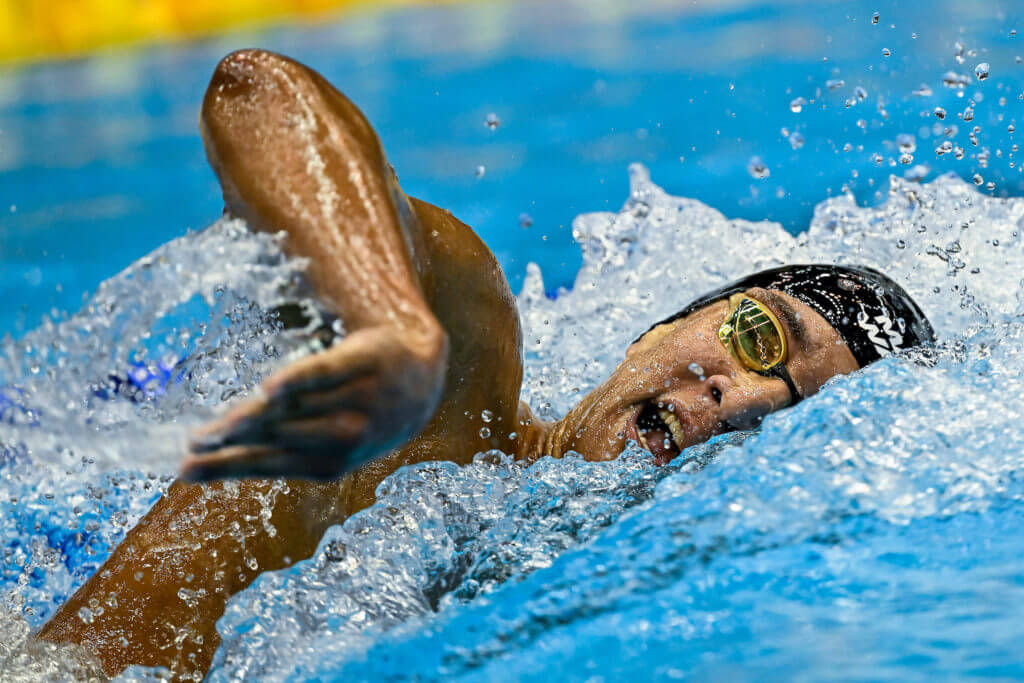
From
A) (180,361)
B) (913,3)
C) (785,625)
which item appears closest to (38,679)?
(180,361)

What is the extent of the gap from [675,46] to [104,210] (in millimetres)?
2289

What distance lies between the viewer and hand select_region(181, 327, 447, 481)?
2.28 feet

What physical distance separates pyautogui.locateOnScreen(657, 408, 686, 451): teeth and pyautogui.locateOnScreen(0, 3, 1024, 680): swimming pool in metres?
0.05

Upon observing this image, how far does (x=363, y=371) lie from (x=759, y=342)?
940 mm

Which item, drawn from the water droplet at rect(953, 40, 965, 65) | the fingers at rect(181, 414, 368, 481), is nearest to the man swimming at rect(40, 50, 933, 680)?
the fingers at rect(181, 414, 368, 481)

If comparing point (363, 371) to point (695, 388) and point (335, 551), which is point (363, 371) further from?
point (695, 388)

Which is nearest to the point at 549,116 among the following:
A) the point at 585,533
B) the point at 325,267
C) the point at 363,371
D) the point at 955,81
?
the point at 955,81

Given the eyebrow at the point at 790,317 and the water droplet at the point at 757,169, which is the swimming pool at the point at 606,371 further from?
the eyebrow at the point at 790,317

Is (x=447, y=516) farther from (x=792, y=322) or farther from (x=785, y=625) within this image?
(x=792, y=322)

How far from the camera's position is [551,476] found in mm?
1406

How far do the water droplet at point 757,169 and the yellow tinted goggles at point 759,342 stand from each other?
1686mm

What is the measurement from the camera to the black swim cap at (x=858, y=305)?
1584 mm

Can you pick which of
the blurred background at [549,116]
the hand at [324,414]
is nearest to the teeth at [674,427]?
the hand at [324,414]

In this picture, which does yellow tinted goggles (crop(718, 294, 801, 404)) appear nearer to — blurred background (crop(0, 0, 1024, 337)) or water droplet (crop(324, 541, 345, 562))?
water droplet (crop(324, 541, 345, 562))
